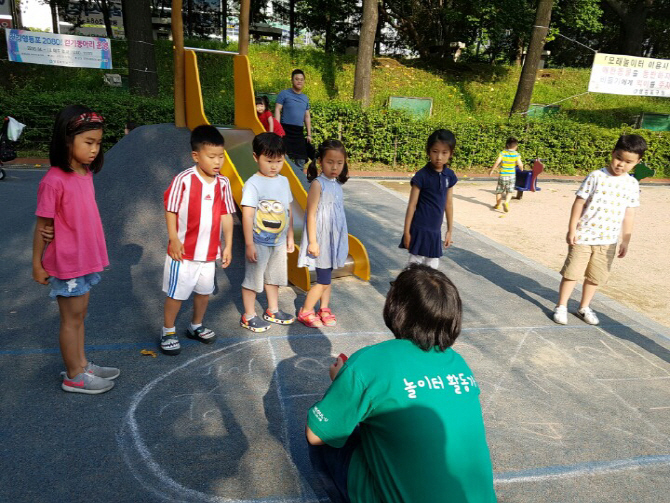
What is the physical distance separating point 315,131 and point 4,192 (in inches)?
339

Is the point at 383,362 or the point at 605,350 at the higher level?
the point at 383,362

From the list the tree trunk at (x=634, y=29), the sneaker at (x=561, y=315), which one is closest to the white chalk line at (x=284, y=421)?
the sneaker at (x=561, y=315)

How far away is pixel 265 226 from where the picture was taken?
14.2 feet

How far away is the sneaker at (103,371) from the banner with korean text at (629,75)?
Result: 18.6 meters

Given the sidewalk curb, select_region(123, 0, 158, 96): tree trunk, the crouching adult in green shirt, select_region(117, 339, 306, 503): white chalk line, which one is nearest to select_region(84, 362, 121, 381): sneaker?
select_region(117, 339, 306, 503): white chalk line

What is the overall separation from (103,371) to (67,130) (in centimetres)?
167

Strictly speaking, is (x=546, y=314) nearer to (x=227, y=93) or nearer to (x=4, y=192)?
(x=4, y=192)

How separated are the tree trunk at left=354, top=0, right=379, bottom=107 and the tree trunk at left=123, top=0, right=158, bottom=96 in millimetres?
6900

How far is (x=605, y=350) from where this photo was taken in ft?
15.0

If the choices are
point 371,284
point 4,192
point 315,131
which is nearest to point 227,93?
point 315,131

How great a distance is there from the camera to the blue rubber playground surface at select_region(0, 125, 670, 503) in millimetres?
2736

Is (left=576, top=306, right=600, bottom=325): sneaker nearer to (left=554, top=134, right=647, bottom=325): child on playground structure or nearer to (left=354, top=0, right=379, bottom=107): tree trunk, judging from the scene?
(left=554, top=134, right=647, bottom=325): child on playground structure

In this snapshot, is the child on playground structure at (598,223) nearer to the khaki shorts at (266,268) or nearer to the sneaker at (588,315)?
the sneaker at (588,315)

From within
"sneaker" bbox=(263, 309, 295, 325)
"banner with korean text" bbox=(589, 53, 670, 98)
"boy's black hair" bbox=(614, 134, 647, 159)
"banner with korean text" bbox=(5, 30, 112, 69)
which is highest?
"banner with korean text" bbox=(589, 53, 670, 98)
